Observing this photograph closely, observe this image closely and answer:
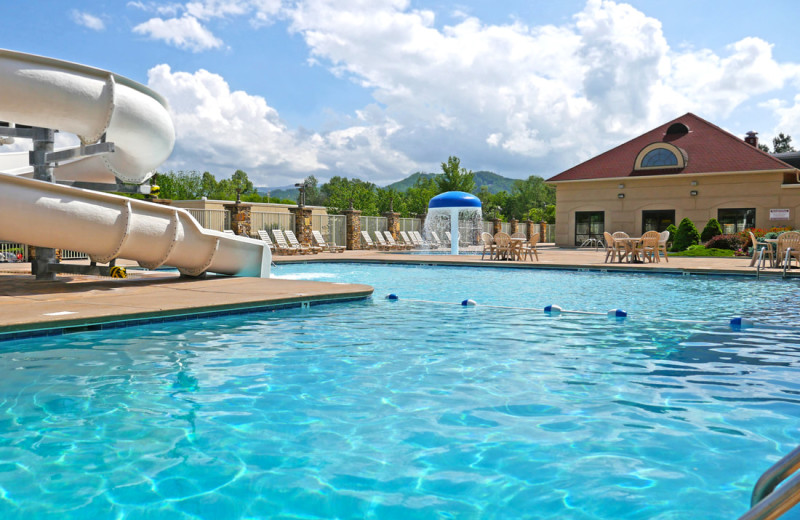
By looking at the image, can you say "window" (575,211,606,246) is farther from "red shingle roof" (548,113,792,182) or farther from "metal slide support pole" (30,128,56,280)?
"metal slide support pole" (30,128,56,280)

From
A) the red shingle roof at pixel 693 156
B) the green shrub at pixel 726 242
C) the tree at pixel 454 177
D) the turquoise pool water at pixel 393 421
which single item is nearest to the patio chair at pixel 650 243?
the green shrub at pixel 726 242

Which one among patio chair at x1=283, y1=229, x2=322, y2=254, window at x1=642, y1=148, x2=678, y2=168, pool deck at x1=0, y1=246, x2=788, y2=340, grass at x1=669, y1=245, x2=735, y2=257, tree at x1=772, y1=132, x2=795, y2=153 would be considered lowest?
pool deck at x1=0, y1=246, x2=788, y2=340

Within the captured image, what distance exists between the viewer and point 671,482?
9.64ft

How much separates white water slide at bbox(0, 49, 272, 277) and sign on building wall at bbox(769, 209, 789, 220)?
2703 centimetres

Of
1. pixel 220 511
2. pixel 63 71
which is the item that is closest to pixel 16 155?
pixel 63 71

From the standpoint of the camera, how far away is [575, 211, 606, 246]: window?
107 feet

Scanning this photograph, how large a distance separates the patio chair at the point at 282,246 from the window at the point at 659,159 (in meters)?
19.4

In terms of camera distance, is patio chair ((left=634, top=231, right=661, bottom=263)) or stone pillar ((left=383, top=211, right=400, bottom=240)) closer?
patio chair ((left=634, top=231, right=661, bottom=263))

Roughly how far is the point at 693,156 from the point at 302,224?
2058 centimetres

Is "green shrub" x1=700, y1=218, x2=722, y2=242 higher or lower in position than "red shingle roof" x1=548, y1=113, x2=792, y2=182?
lower

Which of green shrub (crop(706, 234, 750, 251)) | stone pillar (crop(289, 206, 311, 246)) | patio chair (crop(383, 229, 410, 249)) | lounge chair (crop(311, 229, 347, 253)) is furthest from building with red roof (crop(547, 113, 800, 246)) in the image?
stone pillar (crop(289, 206, 311, 246))

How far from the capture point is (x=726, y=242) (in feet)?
77.2

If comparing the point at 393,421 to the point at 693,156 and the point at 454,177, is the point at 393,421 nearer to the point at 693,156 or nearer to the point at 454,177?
the point at 693,156

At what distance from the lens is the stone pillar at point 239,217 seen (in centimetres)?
2123
